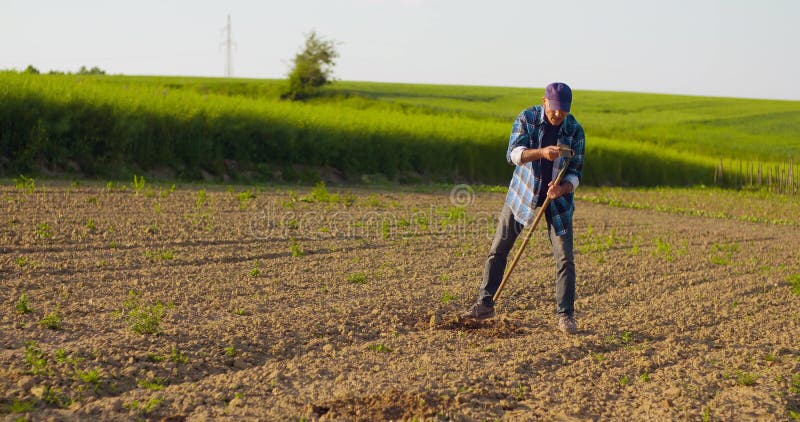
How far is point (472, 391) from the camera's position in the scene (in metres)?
5.77

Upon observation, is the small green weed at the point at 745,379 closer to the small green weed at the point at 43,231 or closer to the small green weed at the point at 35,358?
the small green weed at the point at 35,358

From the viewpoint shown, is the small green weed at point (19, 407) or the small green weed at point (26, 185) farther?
the small green weed at point (26, 185)

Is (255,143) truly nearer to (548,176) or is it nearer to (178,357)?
(548,176)

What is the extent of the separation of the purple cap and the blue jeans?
0.96 meters

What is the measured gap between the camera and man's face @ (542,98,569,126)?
691 cm

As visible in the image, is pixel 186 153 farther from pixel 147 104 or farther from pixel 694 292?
pixel 694 292

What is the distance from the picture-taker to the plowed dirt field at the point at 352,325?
5.55 meters

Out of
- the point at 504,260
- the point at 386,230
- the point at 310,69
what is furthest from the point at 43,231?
the point at 310,69

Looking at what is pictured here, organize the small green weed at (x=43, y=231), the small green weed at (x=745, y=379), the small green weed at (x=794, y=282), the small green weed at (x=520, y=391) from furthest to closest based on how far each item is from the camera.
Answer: the small green weed at (x=43, y=231)
the small green weed at (x=794, y=282)
the small green weed at (x=745, y=379)
the small green weed at (x=520, y=391)

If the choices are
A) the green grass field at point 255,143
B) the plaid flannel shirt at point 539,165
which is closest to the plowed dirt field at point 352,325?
the plaid flannel shirt at point 539,165

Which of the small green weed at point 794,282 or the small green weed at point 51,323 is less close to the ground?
the small green weed at point 51,323

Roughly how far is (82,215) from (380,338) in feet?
21.7

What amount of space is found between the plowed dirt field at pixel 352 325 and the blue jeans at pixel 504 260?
292 mm

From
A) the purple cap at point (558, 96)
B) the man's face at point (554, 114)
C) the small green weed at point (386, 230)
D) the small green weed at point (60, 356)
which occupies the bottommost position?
the small green weed at point (386, 230)
